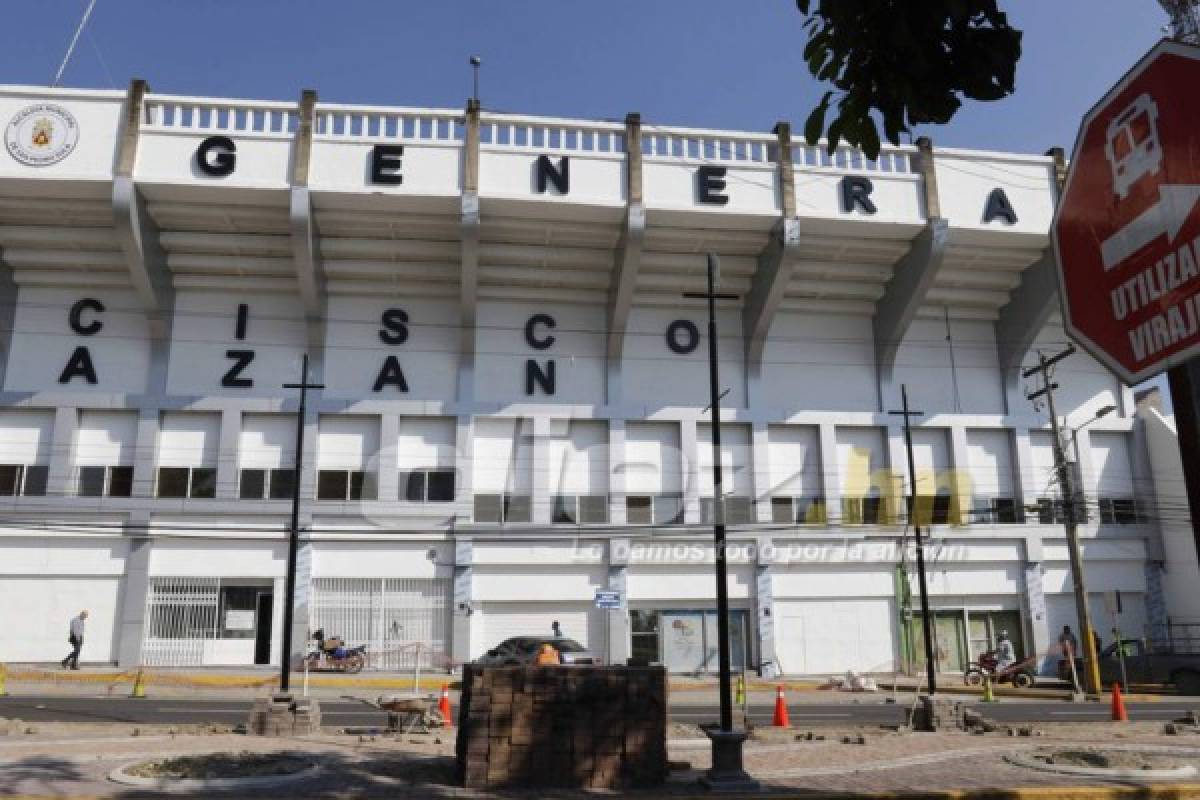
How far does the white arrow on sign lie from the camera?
101 inches

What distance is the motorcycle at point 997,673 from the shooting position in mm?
28953

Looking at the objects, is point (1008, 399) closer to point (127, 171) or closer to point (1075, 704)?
point (1075, 704)

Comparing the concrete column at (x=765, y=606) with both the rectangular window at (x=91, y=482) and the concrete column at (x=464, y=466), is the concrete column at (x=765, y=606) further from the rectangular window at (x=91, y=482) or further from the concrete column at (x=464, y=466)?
the rectangular window at (x=91, y=482)

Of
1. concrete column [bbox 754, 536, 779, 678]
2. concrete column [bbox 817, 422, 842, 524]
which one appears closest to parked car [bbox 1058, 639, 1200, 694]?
concrete column [bbox 817, 422, 842, 524]

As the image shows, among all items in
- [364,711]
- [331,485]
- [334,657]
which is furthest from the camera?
[331,485]

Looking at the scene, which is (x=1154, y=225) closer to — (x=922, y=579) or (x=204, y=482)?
(x=922, y=579)

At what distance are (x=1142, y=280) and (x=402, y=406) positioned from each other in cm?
3032

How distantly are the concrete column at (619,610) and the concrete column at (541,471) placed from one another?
98.6 inches

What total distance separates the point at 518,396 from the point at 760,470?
9019 millimetres

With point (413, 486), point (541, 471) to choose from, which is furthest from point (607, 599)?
point (413, 486)

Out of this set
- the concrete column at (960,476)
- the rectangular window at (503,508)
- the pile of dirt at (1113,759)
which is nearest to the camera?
the pile of dirt at (1113,759)

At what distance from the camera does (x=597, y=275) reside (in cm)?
3312

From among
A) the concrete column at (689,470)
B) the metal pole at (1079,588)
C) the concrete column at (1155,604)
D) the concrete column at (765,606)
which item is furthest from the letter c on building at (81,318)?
the concrete column at (1155,604)

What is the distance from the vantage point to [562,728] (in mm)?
10453
